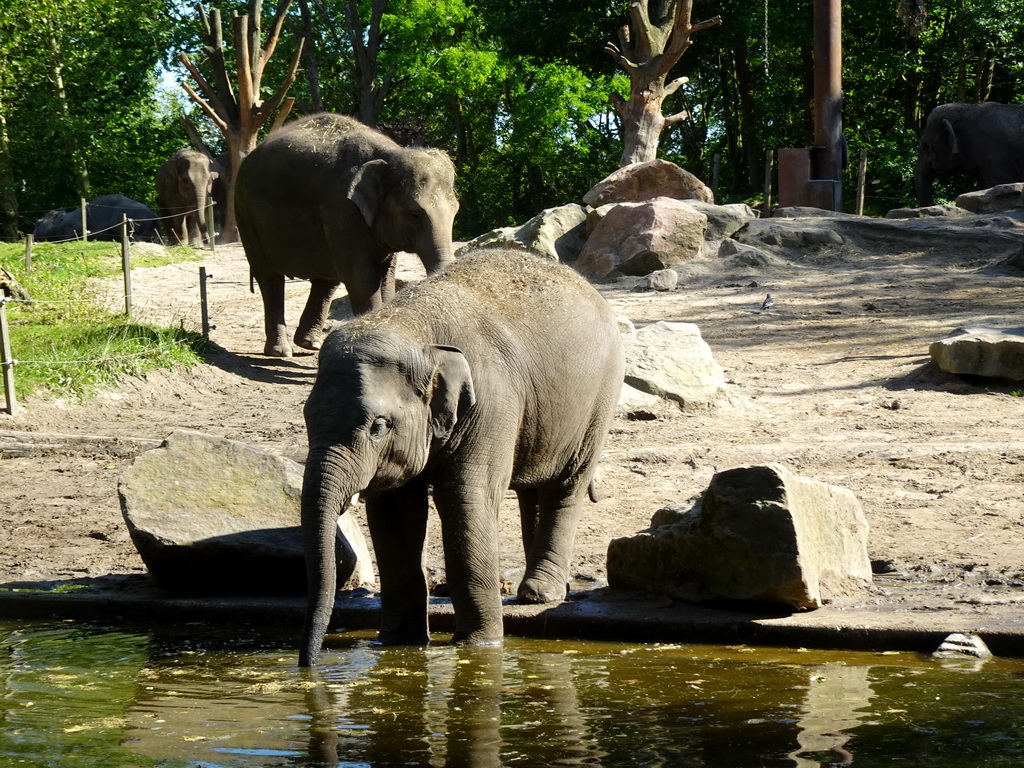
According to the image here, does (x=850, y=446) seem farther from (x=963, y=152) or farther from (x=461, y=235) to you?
(x=461, y=235)

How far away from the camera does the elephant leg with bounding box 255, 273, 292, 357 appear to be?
505 inches

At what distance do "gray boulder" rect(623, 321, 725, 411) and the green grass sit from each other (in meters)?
4.26

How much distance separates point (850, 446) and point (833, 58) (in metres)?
12.3

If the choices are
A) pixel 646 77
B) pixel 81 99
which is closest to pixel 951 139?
pixel 646 77

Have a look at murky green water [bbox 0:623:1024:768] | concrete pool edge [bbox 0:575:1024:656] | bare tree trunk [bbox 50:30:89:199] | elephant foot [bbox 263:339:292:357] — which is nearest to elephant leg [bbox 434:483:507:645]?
murky green water [bbox 0:623:1024:768]

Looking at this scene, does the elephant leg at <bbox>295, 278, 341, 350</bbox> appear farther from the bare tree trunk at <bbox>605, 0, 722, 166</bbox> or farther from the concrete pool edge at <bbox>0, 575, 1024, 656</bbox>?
the bare tree trunk at <bbox>605, 0, 722, 166</bbox>

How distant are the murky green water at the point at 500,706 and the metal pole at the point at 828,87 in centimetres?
1541

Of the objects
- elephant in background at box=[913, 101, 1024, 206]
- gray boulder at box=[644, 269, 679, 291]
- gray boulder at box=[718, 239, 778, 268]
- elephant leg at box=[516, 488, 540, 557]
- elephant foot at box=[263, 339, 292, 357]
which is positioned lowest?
elephant leg at box=[516, 488, 540, 557]

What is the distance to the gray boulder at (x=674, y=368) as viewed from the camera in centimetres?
959

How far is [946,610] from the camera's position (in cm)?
525

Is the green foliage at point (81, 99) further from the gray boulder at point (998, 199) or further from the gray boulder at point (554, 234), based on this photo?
the gray boulder at point (998, 199)

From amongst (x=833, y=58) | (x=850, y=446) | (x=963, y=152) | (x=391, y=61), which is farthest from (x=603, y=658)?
(x=391, y=61)

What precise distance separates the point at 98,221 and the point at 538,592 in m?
25.2

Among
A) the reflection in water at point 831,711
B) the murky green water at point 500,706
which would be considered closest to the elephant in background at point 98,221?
the murky green water at point 500,706
